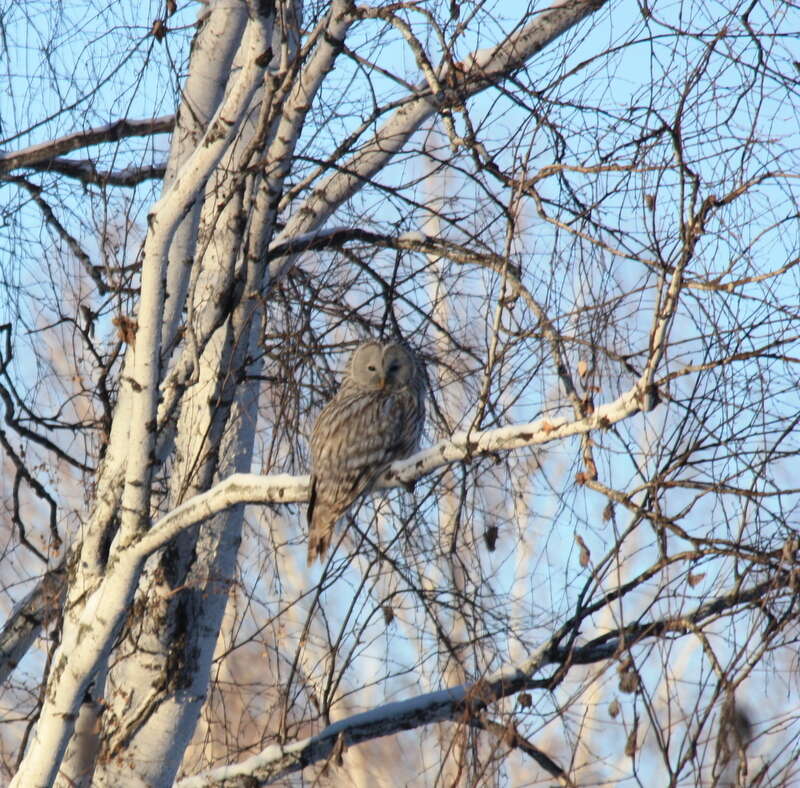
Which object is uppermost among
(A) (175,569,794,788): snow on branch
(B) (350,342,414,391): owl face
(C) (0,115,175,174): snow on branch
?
(C) (0,115,175,174): snow on branch

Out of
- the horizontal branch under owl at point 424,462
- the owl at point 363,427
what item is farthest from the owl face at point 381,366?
the horizontal branch under owl at point 424,462

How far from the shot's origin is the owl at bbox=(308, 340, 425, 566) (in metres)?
4.12

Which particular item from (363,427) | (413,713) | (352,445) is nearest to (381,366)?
(363,427)

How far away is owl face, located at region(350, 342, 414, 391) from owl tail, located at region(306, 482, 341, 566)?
64cm

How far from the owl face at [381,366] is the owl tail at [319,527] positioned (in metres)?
0.64

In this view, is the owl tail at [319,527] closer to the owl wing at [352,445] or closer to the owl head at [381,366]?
the owl wing at [352,445]

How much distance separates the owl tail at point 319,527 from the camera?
13.4 ft

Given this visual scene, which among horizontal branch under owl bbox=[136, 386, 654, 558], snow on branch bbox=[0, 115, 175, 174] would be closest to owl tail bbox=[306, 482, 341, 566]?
horizontal branch under owl bbox=[136, 386, 654, 558]

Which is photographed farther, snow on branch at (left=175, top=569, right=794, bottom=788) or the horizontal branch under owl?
snow on branch at (left=175, top=569, right=794, bottom=788)

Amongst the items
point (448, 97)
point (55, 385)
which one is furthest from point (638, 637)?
point (55, 385)

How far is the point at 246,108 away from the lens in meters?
2.97

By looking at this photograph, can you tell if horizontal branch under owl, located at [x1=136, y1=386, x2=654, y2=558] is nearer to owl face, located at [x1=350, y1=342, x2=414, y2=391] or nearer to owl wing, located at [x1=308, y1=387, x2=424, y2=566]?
owl wing, located at [x1=308, y1=387, x2=424, y2=566]

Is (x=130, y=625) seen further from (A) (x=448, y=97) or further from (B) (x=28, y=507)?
(B) (x=28, y=507)

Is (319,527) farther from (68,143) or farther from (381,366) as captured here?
(68,143)
